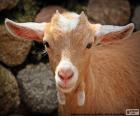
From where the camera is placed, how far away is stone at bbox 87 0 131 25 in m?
6.62

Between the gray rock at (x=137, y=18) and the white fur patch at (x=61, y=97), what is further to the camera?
the gray rock at (x=137, y=18)

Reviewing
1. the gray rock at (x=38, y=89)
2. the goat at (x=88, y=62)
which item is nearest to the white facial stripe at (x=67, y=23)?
the goat at (x=88, y=62)

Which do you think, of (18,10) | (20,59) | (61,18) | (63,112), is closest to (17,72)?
(20,59)

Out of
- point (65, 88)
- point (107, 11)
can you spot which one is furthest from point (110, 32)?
point (107, 11)

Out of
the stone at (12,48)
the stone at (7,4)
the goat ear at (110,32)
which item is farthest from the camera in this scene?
the stone at (12,48)

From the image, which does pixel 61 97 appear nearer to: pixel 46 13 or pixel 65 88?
pixel 65 88

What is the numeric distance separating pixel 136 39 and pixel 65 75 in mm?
2128

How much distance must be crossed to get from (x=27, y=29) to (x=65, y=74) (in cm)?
93

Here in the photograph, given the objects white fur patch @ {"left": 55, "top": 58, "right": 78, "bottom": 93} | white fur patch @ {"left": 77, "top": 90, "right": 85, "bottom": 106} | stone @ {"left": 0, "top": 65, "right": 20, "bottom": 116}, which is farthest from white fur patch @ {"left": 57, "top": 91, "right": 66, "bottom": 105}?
stone @ {"left": 0, "top": 65, "right": 20, "bottom": 116}

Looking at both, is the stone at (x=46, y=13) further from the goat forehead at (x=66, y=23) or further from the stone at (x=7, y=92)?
A: the goat forehead at (x=66, y=23)

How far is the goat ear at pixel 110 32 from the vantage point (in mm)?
4834

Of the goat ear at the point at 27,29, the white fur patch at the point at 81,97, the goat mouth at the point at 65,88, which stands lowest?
the white fur patch at the point at 81,97

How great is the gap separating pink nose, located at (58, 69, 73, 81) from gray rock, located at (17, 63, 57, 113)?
2.16 metres

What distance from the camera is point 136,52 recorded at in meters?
5.88
